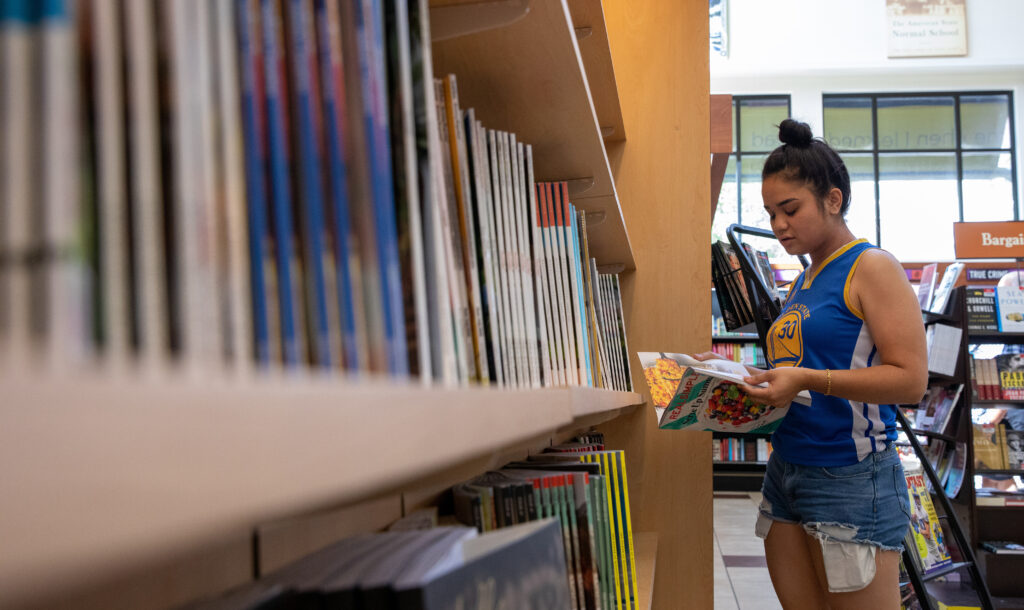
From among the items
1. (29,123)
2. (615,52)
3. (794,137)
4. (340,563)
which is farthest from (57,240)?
(615,52)

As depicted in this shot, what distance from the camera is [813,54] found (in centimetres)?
930

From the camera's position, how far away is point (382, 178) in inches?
16.5

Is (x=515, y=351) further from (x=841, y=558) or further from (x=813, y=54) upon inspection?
(x=813, y=54)

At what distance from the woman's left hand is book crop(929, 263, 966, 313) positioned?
229 cm

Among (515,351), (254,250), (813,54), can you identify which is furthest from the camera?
(813,54)

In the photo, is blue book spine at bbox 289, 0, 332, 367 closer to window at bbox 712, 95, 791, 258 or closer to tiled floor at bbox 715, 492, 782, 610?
tiled floor at bbox 715, 492, 782, 610

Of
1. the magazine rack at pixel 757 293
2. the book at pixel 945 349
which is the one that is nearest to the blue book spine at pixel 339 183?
the magazine rack at pixel 757 293

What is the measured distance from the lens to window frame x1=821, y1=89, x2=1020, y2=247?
942 cm

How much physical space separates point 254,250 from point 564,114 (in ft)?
3.05

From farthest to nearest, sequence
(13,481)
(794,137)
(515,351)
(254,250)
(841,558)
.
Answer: (794,137)
(841,558)
(515,351)
(254,250)
(13,481)

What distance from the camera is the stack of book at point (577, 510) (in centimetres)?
90

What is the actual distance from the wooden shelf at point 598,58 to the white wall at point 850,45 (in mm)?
7534

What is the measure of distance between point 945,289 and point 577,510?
329cm

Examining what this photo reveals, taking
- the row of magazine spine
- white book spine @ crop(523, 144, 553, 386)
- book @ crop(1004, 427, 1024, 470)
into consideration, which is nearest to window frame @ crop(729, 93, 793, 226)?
book @ crop(1004, 427, 1024, 470)
